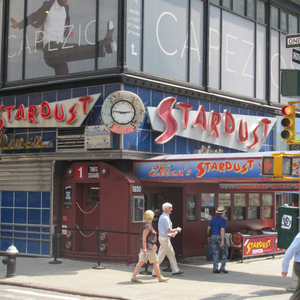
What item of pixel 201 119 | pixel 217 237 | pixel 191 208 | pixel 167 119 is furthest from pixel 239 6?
pixel 217 237

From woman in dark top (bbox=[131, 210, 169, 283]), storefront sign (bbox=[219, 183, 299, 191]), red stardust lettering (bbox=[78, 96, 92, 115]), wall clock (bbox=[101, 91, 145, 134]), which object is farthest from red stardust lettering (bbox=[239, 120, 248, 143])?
woman in dark top (bbox=[131, 210, 169, 283])

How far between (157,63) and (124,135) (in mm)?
2867

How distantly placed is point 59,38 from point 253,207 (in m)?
9.57

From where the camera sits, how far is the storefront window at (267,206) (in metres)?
23.9

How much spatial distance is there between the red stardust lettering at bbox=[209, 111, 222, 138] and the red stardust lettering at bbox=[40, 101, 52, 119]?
5.36 meters

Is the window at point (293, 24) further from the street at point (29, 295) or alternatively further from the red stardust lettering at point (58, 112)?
the street at point (29, 295)

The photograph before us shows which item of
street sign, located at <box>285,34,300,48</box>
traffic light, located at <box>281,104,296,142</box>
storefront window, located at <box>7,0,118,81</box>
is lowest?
traffic light, located at <box>281,104,296,142</box>

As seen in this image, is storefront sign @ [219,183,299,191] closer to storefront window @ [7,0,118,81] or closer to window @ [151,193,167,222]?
window @ [151,193,167,222]

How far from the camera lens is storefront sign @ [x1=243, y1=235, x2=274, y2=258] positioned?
19.5 meters

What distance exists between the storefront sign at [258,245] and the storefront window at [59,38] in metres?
6.94

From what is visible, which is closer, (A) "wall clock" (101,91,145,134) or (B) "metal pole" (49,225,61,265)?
(A) "wall clock" (101,91,145,134)

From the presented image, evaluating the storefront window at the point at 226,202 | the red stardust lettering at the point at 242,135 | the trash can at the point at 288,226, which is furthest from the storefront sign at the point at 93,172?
the trash can at the point at 288,226

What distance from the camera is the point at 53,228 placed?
19.4m

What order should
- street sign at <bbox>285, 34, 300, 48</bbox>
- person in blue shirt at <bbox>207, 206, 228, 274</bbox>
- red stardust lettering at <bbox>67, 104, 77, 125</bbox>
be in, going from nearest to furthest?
street sign at <bbox>285, 34, 300, 48</bbox> < person in blue shirt at <bbox>207, 206, 228, 274</bbox> < red stardust lettering at <bbox>67, 104, 77, 125</bbox>
